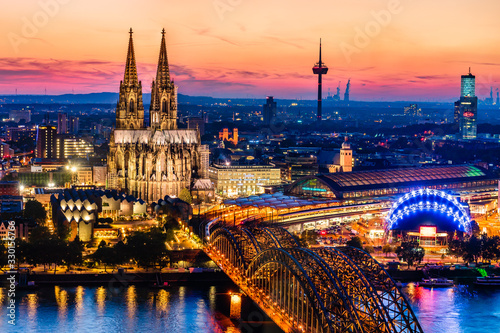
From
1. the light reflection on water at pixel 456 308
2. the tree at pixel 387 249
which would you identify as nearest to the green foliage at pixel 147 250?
the tree at pixel 387 249

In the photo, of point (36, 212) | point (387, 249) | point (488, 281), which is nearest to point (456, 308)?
point (488, 281)

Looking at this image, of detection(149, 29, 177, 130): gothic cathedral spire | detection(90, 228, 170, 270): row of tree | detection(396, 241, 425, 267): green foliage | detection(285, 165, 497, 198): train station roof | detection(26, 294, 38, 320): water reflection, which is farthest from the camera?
detection(149, 29, 177, 130): gothic cathedral spire

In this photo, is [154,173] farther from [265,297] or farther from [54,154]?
[54,154]

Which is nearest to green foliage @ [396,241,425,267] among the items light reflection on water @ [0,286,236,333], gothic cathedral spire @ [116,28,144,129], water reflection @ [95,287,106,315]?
light reflection on water @ [0,286,236,333]

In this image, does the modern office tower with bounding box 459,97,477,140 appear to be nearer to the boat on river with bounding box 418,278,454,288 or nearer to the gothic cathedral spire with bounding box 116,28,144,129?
the gothic cathedral spire with bounding box 116,28,144,129

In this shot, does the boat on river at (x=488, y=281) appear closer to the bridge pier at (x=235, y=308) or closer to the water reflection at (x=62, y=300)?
the bridge pier at (x=235, y=308)
